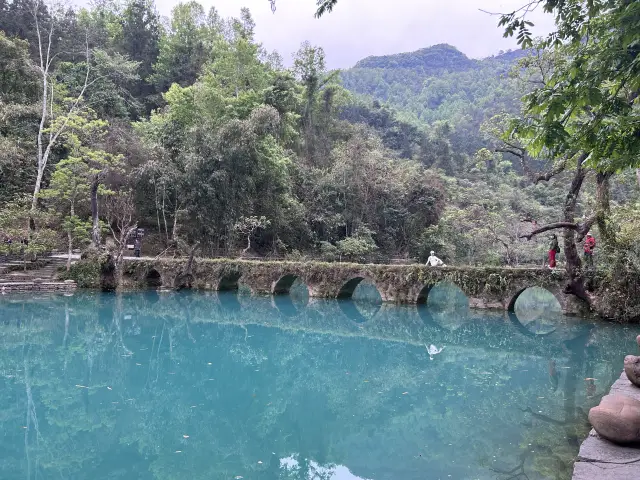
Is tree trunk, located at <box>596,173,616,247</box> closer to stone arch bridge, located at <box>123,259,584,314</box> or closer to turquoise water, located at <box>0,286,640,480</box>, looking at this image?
stone arch bridge, located at <box>123,259,584,314</box>

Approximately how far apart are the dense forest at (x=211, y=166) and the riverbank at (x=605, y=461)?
1338cm

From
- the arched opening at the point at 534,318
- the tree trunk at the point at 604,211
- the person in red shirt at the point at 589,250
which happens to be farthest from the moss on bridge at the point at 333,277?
the tree trunk at the point at 604,211

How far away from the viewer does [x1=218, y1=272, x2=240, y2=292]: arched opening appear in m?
23.8

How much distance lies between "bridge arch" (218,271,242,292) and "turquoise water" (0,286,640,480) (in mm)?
6668

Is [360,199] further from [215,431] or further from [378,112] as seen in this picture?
[215,431]

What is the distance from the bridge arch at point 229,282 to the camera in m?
23.7

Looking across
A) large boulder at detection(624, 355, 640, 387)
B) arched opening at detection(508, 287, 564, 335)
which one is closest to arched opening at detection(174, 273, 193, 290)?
arched opening at detection(508, 287, 564, 335)

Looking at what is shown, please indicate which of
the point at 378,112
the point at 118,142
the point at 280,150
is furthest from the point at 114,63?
the point at 378,112

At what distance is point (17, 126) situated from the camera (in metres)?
26.0

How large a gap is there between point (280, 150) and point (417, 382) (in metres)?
21.2

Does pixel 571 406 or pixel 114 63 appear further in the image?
pixel 114 63

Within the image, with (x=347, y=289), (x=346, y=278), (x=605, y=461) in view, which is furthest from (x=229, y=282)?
(x=605, y=461)

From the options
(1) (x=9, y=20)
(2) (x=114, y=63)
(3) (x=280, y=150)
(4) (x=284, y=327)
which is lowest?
(4) (x=284, y=327)

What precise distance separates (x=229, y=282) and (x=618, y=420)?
2095 centimetres
